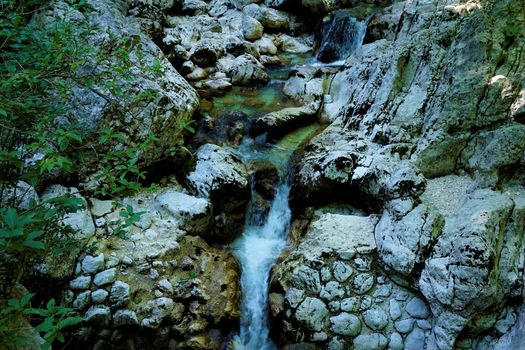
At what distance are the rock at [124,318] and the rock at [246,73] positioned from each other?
24.0ft

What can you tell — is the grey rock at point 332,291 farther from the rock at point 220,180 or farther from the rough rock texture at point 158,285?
the rock at point 220,180

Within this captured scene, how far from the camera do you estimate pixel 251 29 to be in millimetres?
12797

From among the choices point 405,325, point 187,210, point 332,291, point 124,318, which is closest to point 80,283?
point 124,318

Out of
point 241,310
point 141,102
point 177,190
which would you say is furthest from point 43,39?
point 241,310

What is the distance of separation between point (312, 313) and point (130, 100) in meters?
4.17

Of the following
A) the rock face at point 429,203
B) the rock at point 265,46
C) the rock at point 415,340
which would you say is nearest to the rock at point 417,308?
the rock face at point 429,203

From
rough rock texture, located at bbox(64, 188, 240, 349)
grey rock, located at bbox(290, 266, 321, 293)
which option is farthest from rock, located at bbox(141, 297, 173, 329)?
grey rock, located at bbox(290, 266, 321, 293)

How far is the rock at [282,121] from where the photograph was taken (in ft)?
25.0

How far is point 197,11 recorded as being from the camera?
44.5 ft

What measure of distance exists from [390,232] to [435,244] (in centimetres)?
58

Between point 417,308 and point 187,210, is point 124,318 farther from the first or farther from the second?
point 417,308

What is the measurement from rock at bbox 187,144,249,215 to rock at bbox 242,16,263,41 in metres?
7.67

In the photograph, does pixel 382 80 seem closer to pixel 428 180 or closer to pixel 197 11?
pixel 428 180

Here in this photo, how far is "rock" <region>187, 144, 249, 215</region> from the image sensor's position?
6.00 m
